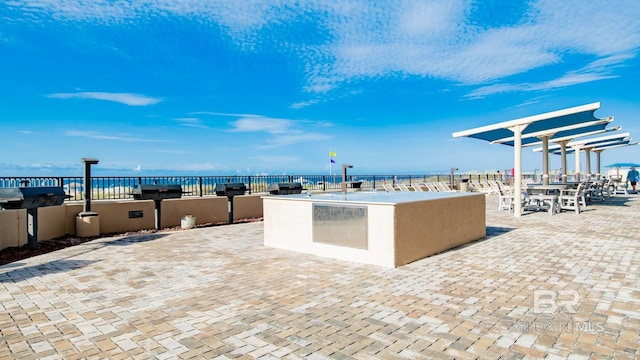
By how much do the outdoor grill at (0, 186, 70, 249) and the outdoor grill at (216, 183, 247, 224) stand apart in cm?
396

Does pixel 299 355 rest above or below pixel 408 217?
below

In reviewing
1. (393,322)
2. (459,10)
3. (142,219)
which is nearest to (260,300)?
(393,322)

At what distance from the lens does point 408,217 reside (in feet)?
17.0

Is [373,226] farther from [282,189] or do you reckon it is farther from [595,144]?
[595,144]

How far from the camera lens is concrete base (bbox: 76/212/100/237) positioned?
851 cm

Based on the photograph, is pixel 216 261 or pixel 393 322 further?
pixel 216 261

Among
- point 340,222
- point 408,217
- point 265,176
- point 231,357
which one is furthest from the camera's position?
point 265,176

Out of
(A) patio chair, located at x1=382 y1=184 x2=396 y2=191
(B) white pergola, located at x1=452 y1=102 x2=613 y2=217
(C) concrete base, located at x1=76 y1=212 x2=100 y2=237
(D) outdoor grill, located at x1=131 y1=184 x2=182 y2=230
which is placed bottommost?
(C) concrete base, located at x1=76 y1=212 x2=100 y2=237

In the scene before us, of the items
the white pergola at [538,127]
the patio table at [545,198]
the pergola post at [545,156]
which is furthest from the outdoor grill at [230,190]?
the pergola post at [545,156]

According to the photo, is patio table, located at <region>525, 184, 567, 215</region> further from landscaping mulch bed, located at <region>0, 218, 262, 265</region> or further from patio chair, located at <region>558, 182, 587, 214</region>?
landscaping mulch bed, located at <region>0, 218, 262, 265</region>

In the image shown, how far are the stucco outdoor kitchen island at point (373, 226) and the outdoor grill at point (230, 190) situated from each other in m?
3.81

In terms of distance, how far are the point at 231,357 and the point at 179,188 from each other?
788cm

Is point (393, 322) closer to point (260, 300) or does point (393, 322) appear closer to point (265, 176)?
point (260, 300)

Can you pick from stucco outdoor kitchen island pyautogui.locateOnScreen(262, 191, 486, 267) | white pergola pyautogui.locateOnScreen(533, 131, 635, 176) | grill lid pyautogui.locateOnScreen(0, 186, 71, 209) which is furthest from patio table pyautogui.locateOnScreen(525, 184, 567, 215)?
grill lid pyautogui.locateOnScreen(0, 186, 71, 209)
